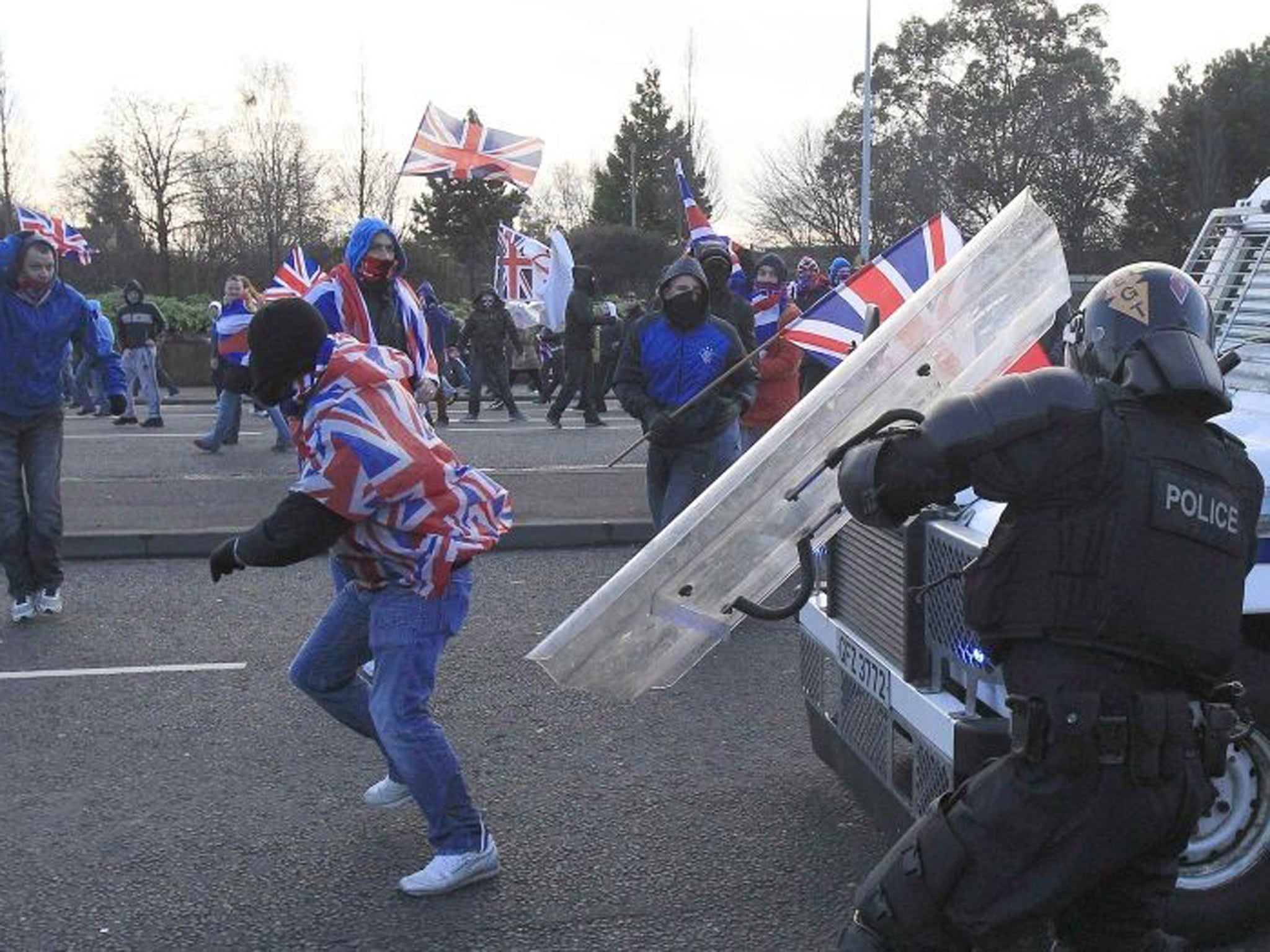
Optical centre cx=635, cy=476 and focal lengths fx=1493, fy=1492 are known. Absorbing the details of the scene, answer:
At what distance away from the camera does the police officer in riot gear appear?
2.57 metres

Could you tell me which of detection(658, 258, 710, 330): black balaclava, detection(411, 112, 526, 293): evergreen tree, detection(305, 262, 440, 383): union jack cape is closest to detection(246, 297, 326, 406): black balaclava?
detection(305, 262, 440, 383): union jack cape

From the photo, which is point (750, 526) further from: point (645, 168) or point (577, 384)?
point (645, 168)

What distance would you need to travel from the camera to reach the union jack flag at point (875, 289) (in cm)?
806

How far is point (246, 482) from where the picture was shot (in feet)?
40.3

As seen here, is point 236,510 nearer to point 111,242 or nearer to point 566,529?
point 566,529

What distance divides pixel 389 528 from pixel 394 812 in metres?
1.24

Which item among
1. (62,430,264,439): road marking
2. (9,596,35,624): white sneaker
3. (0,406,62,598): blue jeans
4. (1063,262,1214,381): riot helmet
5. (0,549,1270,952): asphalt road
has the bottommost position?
(62,430,264,439): road marking

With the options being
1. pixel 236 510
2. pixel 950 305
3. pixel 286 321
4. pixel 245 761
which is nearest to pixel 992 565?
pixel 950 305

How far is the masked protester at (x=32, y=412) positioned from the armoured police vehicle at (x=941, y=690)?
4.47 meters

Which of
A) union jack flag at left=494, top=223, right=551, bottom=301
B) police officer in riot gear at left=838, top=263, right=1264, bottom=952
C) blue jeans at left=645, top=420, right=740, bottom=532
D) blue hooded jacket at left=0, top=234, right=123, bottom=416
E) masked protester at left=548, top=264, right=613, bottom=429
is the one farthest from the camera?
union jack flag at left=494, top=223, right=551, bottom=301

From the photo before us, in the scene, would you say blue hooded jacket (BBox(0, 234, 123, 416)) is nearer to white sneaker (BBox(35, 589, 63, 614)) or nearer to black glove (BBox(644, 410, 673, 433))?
white sneaker (BBox(35, 589, 63, 614))

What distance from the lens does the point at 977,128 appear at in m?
47.4

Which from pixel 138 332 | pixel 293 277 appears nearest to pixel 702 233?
pixel 293 277

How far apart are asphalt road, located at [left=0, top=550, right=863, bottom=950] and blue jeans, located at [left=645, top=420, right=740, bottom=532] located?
75 centimetres
